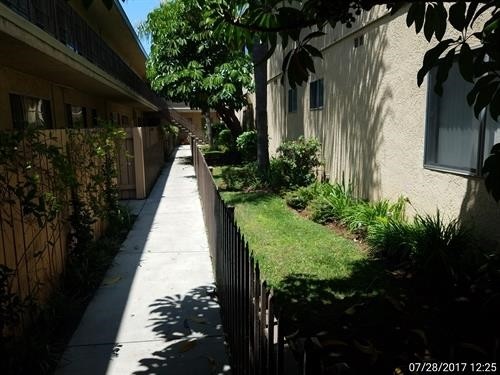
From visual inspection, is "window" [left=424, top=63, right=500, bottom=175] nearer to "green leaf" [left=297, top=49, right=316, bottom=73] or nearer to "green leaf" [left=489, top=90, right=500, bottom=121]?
"green leaf" [left=489, top=90, right=500, bottom=121]

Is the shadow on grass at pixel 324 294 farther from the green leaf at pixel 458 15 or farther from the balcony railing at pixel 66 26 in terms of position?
the balcony railing at pixel 66 26

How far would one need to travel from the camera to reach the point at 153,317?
4043 millimetres

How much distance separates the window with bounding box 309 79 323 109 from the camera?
10539 millimetres

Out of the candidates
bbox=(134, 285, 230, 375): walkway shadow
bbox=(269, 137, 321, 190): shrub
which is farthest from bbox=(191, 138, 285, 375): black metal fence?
bbox=(269, 137, 321, 190): shrub

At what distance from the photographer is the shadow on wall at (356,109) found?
731 centimetres

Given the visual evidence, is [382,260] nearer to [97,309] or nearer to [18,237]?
[97,309]

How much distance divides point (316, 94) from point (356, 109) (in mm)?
2933

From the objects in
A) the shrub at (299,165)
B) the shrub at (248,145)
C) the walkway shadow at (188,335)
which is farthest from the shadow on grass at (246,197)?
the shrub at (248,145)

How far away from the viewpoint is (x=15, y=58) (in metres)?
7.04

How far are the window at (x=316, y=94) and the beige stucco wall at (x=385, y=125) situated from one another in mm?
404

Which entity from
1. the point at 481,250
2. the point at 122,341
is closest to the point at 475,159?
the point at 481,250

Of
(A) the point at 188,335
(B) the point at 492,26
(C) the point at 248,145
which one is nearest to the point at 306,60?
(B) the point at 492,26

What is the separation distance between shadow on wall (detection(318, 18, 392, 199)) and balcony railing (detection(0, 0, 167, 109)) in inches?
207

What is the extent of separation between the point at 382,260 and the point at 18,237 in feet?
14.3
